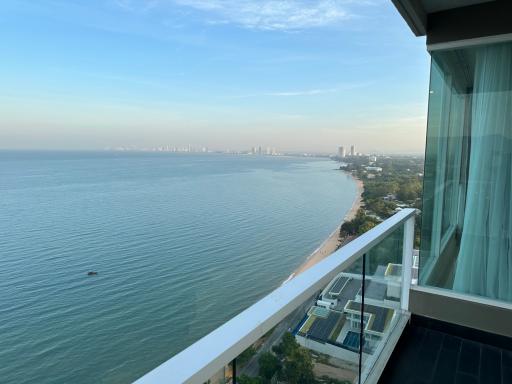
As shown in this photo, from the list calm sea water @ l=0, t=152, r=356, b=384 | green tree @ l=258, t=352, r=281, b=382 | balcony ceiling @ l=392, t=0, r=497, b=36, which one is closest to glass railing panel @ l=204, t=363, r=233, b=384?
green tree @ l=258, t=352, r=281, b=382

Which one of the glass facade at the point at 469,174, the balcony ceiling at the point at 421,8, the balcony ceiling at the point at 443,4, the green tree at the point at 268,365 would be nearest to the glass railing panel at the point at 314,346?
the green tree at the point at 268,365

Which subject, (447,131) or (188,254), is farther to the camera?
(188,254)

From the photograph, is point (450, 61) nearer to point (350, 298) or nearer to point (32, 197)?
point (350, 298)

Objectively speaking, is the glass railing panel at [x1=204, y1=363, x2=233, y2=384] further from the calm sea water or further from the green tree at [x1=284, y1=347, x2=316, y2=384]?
the calm sea water

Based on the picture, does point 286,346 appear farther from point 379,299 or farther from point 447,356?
point 447,356

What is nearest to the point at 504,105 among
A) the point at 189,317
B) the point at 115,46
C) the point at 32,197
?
the point at 189,317

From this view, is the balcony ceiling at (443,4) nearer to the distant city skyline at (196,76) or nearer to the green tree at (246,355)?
the green tree at (246,355)
